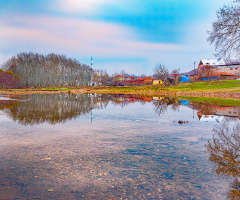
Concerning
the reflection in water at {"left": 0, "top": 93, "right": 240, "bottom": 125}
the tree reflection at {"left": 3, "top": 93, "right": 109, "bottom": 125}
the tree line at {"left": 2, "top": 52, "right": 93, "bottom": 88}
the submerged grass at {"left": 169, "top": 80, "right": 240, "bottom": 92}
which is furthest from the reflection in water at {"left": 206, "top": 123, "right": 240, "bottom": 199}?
the tree line at {"left": 2, "top": 52, "right": 93, "bottom": 88}

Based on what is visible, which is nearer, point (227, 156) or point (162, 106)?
point (227, 156)

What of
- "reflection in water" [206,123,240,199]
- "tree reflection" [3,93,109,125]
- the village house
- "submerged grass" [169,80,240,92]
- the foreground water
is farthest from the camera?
the village house

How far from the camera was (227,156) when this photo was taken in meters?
5.39

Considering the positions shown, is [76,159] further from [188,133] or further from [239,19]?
[239,19]

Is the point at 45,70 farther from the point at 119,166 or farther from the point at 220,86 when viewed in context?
the point at 119,166

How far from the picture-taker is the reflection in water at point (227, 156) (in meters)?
4.04

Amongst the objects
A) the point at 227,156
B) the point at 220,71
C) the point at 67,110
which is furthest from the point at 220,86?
the point at 220,71

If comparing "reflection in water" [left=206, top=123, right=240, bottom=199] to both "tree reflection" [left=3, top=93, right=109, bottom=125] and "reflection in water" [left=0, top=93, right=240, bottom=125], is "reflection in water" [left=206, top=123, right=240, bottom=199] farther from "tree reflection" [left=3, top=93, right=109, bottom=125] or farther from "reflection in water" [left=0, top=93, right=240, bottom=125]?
"tree reflection" [left=3, top=93, right=109, bottom=125]

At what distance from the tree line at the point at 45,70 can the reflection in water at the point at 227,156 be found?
10383cm

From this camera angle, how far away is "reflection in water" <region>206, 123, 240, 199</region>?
13.3 feet

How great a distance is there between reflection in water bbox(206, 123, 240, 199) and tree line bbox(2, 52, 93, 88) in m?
104

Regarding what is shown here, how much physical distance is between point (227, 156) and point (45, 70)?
371ft

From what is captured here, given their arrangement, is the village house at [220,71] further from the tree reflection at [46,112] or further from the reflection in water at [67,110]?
the tree reflection at [46,112]

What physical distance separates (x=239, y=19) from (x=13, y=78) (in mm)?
89917
